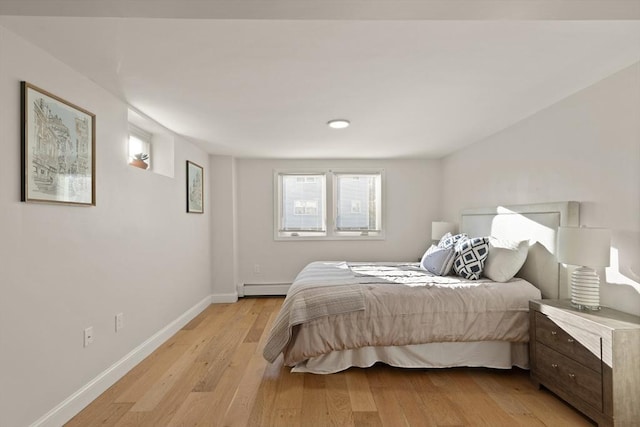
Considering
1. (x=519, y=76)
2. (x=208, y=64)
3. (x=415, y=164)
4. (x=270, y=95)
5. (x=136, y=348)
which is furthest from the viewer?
(x=415, y=164)

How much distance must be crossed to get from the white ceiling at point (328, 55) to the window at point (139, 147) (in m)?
0.36

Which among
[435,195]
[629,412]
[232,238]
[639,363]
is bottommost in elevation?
[629,412]

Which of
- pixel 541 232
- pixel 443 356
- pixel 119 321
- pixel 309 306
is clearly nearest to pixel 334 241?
pixel 309 306

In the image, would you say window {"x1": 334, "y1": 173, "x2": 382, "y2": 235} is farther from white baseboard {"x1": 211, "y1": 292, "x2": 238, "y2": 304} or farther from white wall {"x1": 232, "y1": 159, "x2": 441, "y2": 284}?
white baseboard {"x1": 211, "y1": 292, "x2": 238, "y2": 304}

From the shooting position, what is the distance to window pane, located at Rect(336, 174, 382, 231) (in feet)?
16.7

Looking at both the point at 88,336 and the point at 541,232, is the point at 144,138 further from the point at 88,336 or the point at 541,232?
the point at 541,232

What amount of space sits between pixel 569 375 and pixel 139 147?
4.08 meters

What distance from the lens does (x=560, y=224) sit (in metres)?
2.55

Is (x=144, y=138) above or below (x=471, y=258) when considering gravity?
above

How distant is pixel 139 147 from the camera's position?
3348mm

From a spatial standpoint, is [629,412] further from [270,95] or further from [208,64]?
[208,64]

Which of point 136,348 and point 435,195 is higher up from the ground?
point 435,195

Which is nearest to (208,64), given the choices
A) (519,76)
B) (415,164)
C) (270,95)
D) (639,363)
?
(270,95)

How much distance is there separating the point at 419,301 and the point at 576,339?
3.19 feet
